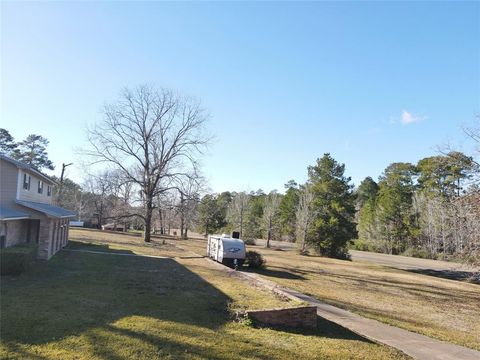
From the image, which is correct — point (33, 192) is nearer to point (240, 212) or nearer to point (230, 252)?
point (230, 252)

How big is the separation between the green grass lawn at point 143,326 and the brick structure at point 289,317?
0.94 feet

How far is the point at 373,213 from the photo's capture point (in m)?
59.0

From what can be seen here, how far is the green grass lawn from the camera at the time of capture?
6234mm

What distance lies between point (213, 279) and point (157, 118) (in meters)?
25.7

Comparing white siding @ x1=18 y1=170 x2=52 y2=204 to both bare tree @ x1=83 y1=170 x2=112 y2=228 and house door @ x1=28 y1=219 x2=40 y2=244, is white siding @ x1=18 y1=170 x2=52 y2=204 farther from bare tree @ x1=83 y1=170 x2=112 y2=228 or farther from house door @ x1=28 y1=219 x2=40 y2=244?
bare tree @ x1=83 y1=170 x2=112 y2=228

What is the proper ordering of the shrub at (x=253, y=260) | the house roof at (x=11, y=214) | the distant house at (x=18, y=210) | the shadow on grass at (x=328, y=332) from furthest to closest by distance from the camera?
the shrub at (x=253, y=260)
the distant house at (x=18, y=210)
the house roof at (x=11, y=214)
the shadow on grass at (x=328, y=332)

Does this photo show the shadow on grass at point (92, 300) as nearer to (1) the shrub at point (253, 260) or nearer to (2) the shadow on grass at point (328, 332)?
(2) the shadow on grass at point (328, 332)

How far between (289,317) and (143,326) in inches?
127

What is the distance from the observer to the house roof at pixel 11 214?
14.5 metres

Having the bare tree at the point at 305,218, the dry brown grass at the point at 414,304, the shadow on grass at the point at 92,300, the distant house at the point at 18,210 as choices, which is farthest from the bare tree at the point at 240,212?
the shadow on grass at the point at 92,300

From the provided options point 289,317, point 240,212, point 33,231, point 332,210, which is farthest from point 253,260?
point 240,212

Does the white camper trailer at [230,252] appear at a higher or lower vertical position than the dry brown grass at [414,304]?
higher

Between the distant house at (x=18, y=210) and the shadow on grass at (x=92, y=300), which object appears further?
the distant house at (x=18, y=210)

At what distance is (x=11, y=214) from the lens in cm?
1538
